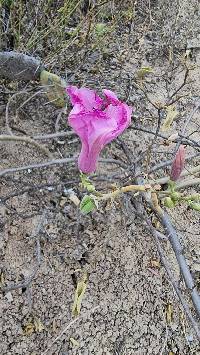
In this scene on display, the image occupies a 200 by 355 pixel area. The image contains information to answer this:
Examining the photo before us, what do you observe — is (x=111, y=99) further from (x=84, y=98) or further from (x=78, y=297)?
(x=78, y=297)

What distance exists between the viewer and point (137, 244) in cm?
153

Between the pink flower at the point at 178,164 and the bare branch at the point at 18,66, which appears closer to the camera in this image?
the pink flower at the point at 178,164

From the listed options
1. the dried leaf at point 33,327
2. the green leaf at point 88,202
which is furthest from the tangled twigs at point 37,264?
the green leaf at point 88,202

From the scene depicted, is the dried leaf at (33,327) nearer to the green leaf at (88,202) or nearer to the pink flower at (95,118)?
the green leaf at (88,202)

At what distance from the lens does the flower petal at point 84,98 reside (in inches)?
40.7

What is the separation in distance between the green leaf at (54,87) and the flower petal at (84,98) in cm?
57

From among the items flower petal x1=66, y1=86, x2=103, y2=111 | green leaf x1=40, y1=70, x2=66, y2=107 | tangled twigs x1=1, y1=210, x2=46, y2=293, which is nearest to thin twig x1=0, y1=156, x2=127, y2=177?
tangled twigs x1=1, y1=210, x2=46, y2=293

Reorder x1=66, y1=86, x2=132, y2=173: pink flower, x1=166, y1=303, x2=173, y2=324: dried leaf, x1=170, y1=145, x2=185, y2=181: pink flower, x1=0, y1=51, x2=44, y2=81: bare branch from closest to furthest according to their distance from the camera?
x1=66, y1=86, x2=132, y2=173: pink flower, x1=170, y1=145, x2=185, y2=181: pink flower, x1=166, y1=303, x2=173, y2=324: dried leaf, x1=0, y1=51, x2=44, y2=81: bare branch

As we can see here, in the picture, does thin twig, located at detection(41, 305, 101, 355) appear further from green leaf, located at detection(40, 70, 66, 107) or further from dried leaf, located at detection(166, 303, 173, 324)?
green leaf, located at detection(40, 70, 66, 107)

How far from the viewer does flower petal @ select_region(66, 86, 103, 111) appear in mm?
1033

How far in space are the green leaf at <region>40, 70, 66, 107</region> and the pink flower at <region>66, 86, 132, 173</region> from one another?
58 centimetres

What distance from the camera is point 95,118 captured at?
3.27 feet

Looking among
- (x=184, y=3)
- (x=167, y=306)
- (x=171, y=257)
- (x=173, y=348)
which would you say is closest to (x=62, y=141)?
(x=171, y=257)

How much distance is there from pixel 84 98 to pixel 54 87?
0.62 metres
